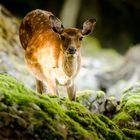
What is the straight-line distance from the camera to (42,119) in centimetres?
655

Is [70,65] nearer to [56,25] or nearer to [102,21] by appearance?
[56,25]

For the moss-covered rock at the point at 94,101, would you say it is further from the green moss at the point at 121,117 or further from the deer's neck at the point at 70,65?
the deer's neck at the point at 70,65

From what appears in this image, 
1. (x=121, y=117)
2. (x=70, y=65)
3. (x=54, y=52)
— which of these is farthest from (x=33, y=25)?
(x=121, y=117)

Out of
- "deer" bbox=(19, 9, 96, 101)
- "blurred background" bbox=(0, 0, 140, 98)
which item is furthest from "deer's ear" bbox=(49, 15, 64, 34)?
"blurred background" bbox=(0, 0, 140, 98)

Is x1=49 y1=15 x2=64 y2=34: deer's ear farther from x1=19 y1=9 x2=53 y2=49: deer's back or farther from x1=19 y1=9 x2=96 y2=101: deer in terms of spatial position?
x1=19 y1=9 x2=53 y2=49: deer's back

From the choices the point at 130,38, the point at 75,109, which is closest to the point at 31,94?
the point at 75,109

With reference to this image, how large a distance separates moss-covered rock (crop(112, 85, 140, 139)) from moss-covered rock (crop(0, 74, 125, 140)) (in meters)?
0.25

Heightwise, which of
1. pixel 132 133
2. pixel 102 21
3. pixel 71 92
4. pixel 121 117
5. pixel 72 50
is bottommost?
→ pixel 132 133

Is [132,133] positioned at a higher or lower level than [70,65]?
lower

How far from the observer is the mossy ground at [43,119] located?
249 inches

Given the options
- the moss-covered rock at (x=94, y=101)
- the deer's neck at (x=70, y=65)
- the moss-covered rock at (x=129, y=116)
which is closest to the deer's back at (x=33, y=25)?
the deer's neck at (x=70, y=65)

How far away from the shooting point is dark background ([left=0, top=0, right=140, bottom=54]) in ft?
83.0

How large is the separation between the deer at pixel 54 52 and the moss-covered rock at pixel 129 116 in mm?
801

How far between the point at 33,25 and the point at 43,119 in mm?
3999
